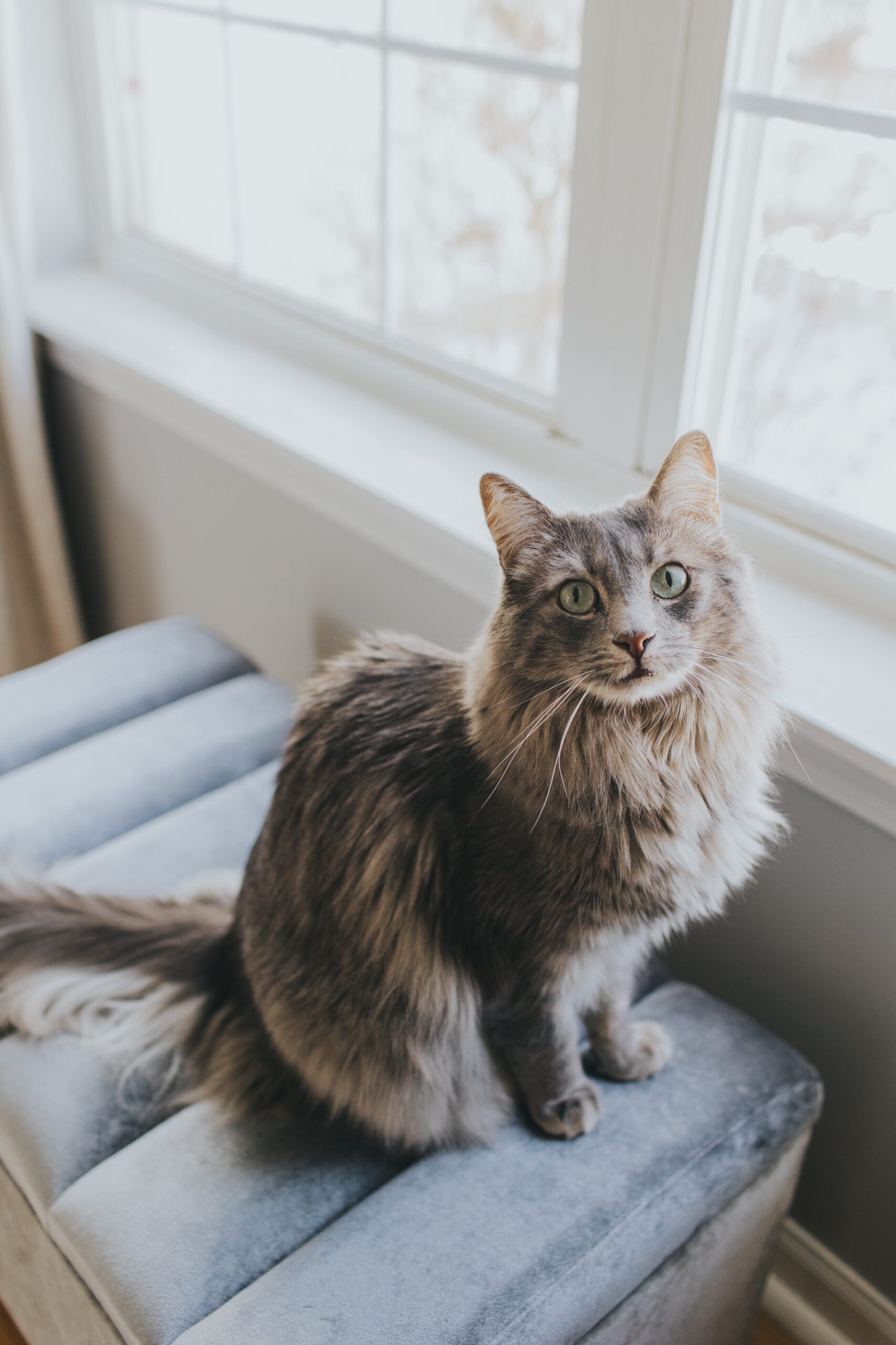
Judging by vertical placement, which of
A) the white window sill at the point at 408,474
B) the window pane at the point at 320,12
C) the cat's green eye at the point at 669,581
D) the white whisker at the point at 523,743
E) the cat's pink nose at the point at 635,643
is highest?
the window pane at the point at 320,12

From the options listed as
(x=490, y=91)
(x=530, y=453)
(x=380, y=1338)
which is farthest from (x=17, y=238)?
(x=380, y=1338)

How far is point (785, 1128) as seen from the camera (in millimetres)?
1047

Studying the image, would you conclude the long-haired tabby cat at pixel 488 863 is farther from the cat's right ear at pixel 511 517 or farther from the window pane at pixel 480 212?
the window pane at pixel 480 212

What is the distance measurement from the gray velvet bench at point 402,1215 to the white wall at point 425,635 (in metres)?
0.11

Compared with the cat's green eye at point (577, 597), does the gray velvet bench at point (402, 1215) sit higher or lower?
lower

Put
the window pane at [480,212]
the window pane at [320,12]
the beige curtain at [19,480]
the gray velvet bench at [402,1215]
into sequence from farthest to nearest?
the beige curtain at [19,480] → the window pane at [320,12] → the window pane at [480,212] → the gray velvet bench at [402,1215]

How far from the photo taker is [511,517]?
2.64 ft

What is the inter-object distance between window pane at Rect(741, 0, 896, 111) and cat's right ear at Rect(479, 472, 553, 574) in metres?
0.61

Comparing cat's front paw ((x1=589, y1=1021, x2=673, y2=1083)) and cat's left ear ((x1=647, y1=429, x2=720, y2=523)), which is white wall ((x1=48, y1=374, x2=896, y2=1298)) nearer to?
cat's front paw ((x1=589, y1=1021, x2=673, y2=1083))

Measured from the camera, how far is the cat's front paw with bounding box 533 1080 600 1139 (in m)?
1.01

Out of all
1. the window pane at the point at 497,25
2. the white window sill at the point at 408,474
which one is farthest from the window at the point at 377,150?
the white window sill at the point at 408,474

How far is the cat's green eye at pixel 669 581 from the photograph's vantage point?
81cm

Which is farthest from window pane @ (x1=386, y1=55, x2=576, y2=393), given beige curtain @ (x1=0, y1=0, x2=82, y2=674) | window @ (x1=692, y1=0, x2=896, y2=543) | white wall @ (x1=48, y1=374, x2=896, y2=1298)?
beige curtain @ (x1=0, y1=0, x2=82, y2=674)

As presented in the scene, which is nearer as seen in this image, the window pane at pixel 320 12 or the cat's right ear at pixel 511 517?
the cat's right ear at pixel 511 517
